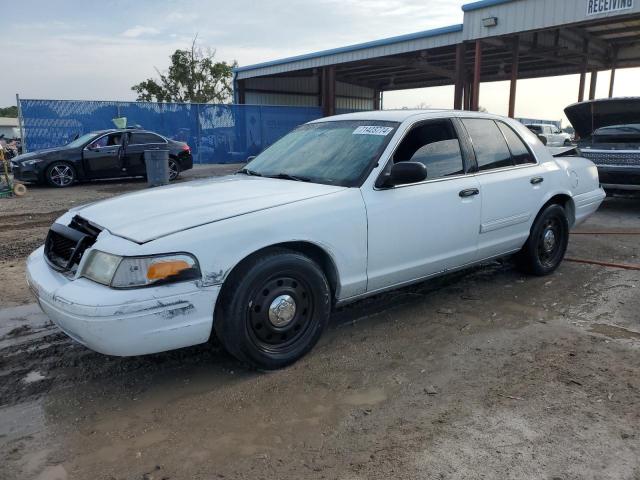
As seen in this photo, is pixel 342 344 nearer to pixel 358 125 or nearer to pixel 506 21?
pixel 358 125

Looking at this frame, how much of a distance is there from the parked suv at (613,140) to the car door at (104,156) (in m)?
10.5

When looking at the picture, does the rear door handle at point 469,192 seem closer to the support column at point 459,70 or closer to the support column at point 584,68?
the support column at point 459,70

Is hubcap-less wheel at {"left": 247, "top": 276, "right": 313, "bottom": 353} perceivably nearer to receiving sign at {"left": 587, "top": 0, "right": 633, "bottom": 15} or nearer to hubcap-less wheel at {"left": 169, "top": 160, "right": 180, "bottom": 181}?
receiving sign at {"left": 587, "top": 0, "right": 633, "bottom": 15}

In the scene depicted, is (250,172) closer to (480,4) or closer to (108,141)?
(108,141)

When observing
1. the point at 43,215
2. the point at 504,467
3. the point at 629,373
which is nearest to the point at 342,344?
the point at 504,467

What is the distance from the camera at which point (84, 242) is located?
10.2 feet

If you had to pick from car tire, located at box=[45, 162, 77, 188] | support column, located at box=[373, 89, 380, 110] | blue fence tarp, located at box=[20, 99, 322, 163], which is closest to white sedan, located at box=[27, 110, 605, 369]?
car tire, located at box=[45, 162, 77, 188]

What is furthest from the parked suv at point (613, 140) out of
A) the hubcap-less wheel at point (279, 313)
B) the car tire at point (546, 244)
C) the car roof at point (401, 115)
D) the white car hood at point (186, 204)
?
the hubcap-less wheel at point (279, 313)

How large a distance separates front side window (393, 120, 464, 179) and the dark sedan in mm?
11027

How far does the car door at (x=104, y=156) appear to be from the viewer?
1294cm

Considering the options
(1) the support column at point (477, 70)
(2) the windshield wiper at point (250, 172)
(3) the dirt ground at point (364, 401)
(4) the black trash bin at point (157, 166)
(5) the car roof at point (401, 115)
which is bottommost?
(3) the dirt ground at point (364, 401)

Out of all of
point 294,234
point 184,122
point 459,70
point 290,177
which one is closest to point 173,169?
point 184,122

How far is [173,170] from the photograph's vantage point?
47.1 feet

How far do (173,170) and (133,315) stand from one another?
1231cm
